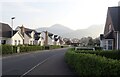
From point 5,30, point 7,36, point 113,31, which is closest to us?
point 113,31

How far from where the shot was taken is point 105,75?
824cm

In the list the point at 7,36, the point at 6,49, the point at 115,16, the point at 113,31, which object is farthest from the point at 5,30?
the point at 113,31

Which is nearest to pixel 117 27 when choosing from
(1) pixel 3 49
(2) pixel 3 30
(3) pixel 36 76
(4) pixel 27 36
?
(1) pixel 3 49

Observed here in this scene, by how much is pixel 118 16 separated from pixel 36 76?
23464mm

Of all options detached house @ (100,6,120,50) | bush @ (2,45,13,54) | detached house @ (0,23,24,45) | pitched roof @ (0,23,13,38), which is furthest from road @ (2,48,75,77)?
pitched roof @ (0,23,13,38)

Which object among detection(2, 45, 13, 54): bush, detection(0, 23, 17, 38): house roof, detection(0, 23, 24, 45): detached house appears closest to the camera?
detection(2, 45, 13, 54): bush

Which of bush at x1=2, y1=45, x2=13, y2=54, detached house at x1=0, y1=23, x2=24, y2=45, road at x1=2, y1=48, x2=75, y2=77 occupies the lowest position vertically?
road at x1=2, y1=48, x2=75, y2=77

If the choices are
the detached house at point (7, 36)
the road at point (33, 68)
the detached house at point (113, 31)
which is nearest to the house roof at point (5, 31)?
the detached house at point (7, 36)

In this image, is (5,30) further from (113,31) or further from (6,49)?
(113,31)

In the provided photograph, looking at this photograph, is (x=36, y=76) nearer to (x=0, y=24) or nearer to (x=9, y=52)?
(x=9, y=52)

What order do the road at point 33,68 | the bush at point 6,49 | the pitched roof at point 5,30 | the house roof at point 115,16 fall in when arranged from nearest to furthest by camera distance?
the road at point 33,68 < the house roof at point 115,16 < the bush at point 6,49 < the pitched roof at point 5,30

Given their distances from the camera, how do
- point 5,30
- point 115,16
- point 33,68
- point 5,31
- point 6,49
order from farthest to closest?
point 5,30, point 5,31, point 6,49, point 115,16, point 33,68

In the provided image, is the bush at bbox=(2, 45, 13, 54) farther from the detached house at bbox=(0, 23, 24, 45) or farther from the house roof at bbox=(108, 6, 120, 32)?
the house roof at bbox=(108, 6, 120, 32)

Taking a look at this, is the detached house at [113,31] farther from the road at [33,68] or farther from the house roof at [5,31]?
the house roof at [5,31]
